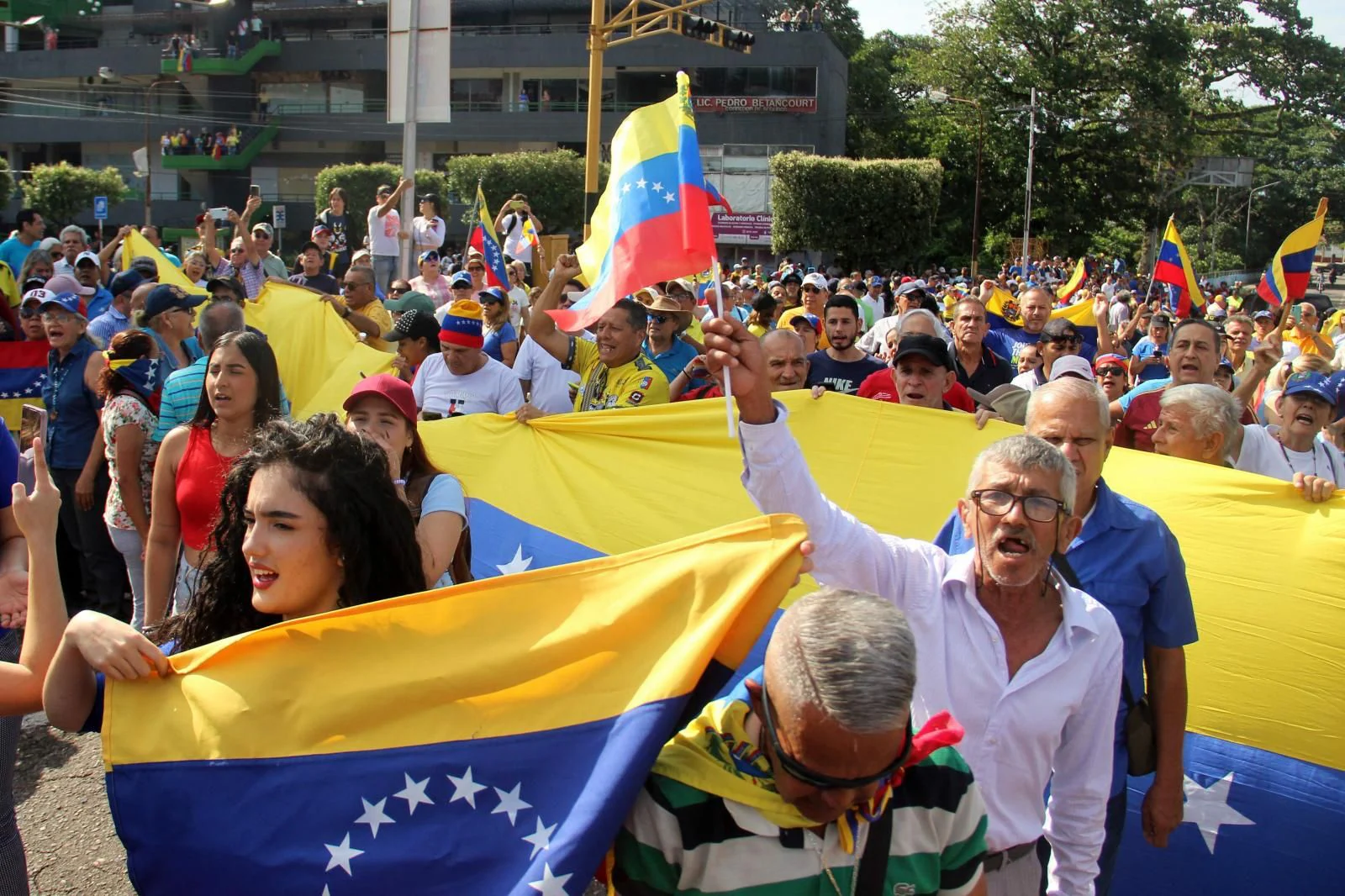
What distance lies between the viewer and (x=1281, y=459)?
203 inches

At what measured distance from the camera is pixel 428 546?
11.7 ft

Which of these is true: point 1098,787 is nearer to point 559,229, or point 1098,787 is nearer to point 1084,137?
point 559,229

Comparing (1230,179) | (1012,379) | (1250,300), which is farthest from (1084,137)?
(1012,379)

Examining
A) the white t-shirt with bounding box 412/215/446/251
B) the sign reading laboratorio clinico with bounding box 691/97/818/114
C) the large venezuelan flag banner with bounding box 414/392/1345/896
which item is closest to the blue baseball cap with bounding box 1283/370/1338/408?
the large venezuelan flag banner with bounding box 414/392/1345/896

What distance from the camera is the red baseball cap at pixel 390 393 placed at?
388 cm

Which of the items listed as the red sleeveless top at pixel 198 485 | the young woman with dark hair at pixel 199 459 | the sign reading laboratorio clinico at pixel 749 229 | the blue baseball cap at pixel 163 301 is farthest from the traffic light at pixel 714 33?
the sign reading laboratorio clinico at pixel 749 229

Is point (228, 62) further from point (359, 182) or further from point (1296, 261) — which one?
point (1296, 261)

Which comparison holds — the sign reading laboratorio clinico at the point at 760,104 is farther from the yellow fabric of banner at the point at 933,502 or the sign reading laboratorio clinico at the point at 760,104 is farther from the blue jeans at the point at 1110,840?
the blue jeans at the point at 1110,840

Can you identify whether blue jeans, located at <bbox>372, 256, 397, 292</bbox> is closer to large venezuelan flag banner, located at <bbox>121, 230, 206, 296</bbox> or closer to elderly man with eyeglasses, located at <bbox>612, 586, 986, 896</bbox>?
large venezuelan flag banner, located at <bbox>121, 230, 206, 296</bbox>

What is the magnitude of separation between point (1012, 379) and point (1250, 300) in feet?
81.4

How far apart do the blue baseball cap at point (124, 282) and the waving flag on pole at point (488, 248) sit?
3.15 meters

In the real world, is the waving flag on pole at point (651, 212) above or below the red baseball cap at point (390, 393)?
above

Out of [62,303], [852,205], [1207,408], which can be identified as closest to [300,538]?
[1207,408]

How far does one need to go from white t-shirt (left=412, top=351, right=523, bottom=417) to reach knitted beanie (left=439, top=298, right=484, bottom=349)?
Answer: 0.16 meters
